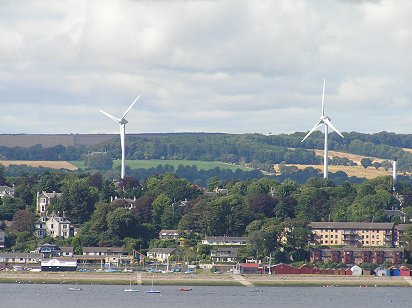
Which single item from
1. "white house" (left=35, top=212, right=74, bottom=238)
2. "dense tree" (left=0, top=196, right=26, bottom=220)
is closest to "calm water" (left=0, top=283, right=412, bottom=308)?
"white house" (left=35, top=212, right=74, bottom=238)

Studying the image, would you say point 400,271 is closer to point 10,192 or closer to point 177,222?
point 177,222

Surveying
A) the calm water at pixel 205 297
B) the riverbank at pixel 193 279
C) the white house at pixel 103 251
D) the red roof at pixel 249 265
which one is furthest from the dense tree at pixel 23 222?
the red roof at pixel 249 265

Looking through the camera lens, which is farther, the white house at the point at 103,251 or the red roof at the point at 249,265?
the white house at the point at 103,251

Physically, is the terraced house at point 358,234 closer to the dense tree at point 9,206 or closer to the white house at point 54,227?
the white house at point 54,227

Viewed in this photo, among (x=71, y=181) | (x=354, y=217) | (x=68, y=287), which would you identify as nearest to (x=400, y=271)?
(x=354, y=217)

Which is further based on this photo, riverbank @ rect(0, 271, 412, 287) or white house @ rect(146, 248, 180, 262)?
white house @ rect(146, 248, 180, 262)

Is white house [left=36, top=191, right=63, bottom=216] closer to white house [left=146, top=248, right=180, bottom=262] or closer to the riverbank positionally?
white house [left=146, top=248, right=180, bottom=262]
